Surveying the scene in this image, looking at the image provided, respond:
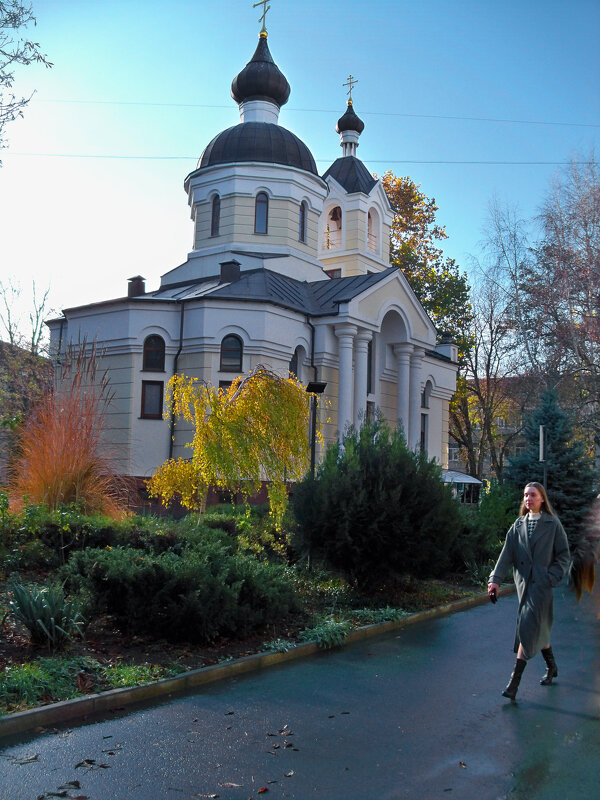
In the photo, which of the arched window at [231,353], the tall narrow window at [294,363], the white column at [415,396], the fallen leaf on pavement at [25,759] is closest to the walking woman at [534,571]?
the fallen leaf on pavement at [25,759]

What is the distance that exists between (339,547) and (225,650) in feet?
11.6

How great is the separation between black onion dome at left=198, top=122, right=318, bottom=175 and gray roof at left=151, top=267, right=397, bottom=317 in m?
5.05

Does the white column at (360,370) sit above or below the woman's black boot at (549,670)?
above

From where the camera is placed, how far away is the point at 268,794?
15.9 feet

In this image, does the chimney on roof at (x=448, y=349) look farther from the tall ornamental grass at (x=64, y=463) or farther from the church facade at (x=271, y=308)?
the tall ornamental grass at (x=64, y=463)

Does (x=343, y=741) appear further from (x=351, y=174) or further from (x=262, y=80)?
(x=351, y=174)

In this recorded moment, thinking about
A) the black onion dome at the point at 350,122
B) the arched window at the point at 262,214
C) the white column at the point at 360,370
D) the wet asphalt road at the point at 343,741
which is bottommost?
the wet asphalt road at the point at 343,741

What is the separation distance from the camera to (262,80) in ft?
112

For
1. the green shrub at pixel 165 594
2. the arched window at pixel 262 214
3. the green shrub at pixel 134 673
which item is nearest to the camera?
the green shrub at pixel 134 673

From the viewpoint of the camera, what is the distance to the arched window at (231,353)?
2691cm

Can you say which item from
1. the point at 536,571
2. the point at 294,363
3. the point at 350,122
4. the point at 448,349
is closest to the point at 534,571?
the point at 536,571

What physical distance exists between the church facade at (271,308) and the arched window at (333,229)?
0.06 meters

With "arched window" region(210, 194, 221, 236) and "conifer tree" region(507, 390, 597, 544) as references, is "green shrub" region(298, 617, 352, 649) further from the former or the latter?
"arched window" region(210, 194, 221, 236)

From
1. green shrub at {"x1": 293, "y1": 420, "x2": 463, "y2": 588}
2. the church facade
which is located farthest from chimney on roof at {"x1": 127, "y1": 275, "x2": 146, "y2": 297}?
green shrub at {"x1": 293, "y1": 420, "x2": 463, "y2": 588}
